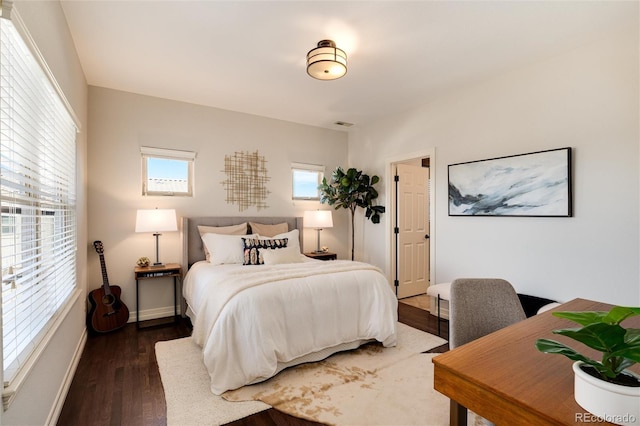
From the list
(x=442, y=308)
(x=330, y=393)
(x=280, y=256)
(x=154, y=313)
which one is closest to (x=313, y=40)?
(x=280, y=256)

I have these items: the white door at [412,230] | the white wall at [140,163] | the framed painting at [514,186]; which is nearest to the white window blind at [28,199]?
the white wall at [140,163]

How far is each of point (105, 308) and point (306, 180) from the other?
323 centimetres

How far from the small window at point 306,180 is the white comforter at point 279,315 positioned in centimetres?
210

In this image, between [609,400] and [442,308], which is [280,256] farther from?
[609,400]

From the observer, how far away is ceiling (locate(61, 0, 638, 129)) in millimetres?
2264

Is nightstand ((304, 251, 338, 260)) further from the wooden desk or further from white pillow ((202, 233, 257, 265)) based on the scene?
the wooden desk

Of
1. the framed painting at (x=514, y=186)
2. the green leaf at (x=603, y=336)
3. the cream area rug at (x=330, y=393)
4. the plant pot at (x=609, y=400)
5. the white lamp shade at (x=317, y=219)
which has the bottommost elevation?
the cream area rug at (x=330, y=393)

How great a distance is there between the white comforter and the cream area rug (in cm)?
13

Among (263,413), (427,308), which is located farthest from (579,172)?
(263,413)

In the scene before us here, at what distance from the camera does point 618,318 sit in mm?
735

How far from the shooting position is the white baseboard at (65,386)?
190cm

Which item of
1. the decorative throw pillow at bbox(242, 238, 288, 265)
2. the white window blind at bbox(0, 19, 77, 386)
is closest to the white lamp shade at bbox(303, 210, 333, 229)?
the decorative throw pillow at bbox(242, 238, 288, 265)

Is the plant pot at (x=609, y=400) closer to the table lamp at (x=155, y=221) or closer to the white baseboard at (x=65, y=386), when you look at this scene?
the white baseboard at (x=65, y=386)

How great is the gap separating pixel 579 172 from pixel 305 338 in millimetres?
2807
